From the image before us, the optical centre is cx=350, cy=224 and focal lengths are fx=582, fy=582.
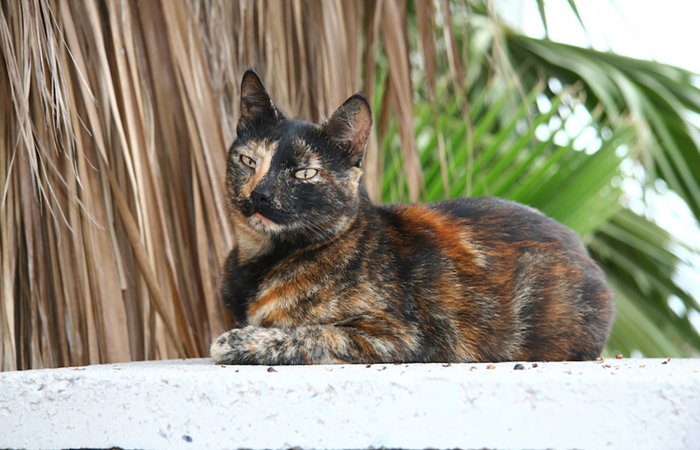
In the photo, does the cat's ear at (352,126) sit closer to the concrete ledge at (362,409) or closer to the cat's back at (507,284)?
the cat's back at (507,284)

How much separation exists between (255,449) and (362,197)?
29.2 inches

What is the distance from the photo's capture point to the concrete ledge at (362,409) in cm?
85

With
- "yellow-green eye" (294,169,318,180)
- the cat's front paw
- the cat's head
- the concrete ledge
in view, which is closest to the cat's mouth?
the cat's head

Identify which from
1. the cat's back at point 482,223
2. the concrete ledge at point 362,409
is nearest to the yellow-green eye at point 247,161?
the cat's back at point 482,223

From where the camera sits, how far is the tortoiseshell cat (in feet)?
4.18

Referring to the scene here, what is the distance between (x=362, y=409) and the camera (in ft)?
2.92

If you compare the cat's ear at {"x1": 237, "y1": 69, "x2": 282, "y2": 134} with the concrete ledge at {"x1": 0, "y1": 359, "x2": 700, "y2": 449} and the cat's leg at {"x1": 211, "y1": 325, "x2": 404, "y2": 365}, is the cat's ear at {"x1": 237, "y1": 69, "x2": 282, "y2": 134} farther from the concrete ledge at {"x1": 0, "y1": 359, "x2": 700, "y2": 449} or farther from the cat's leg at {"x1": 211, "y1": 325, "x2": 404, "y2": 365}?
the concrete ledge at {"x1": 0, "y1": 359, "x2": 700, "y2": 449}

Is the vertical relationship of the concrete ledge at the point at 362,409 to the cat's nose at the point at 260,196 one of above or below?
below

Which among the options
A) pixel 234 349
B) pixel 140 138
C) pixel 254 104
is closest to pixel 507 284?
pixel 234 349

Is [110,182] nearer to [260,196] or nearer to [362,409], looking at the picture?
[260,196]

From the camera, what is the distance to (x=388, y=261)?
1.36 metres

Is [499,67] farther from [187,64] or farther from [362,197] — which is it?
[187,64]

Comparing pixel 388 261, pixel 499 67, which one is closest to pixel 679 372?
pixel 388 261

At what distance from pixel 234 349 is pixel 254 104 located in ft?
1.99
